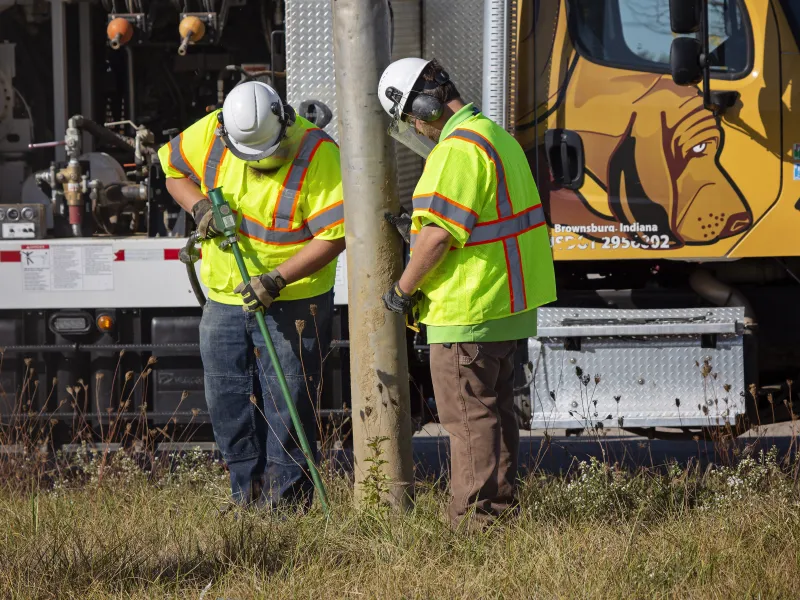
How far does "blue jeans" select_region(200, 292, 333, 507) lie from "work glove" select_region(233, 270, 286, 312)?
174 millimetres

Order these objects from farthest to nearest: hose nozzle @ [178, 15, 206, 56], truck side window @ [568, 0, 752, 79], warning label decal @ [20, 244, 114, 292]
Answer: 1. hose nozzle @ [178, 15, 206, 56]
2. warning label decal @ [20, 244, 114, 292]
3. truck side window @ [568, 0, 752, 79]

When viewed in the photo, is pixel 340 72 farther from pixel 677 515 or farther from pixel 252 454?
pixel 677 515

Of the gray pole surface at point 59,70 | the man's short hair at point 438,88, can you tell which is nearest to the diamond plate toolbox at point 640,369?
the man's short hair at point 438,88

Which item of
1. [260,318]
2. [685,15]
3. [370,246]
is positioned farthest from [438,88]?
[685,15]

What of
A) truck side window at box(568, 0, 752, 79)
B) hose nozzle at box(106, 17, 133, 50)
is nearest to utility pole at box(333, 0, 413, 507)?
truck side window at box(568, 0, 752, 79)

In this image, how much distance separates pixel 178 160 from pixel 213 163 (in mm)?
170

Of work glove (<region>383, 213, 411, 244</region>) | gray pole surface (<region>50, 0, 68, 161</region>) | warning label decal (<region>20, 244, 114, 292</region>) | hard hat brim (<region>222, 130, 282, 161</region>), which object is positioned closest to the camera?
work glove (<region>383, 213, 411, 244</region>)

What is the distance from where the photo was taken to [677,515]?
4.07 meters

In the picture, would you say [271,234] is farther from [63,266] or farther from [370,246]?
[63,266]

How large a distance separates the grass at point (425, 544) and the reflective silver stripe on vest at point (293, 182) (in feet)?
3.51

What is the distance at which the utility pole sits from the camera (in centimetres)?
375

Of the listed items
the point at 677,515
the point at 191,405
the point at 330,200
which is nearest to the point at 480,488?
the point at 677,515

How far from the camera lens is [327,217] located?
413cm

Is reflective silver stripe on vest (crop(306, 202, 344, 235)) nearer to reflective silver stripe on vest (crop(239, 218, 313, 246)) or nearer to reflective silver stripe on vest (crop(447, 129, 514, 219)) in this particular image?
reflective silver stripe on vest (crop(239, 218, 313, 246))
